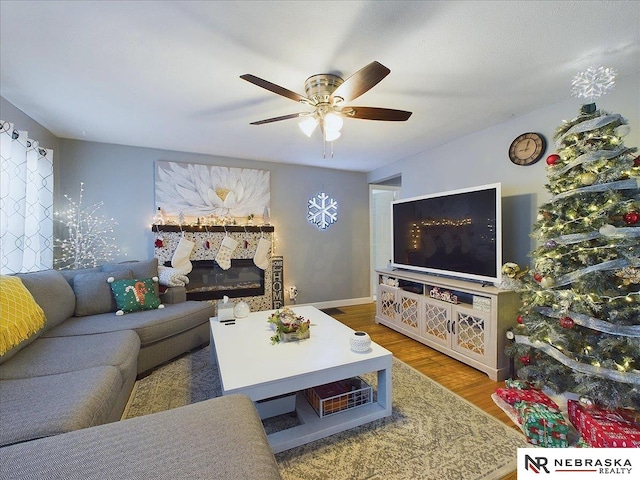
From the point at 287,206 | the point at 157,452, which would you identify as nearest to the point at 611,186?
the point at 157,452

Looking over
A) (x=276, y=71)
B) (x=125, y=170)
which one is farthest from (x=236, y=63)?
(x=125, y=170)

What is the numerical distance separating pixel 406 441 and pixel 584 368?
3.71ft

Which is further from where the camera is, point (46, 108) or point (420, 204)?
point (420, 204)

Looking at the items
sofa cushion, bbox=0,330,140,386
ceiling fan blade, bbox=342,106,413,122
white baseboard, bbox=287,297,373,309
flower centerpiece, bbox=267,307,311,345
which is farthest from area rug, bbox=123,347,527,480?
white baseboard, bbox=287,297,373,309

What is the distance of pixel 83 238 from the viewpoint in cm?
322

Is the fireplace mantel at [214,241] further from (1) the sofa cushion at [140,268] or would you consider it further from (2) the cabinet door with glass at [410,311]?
(2) the cabinet door with glass at [410,311]

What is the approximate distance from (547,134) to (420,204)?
124 cm

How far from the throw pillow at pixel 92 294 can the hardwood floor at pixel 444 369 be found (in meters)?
2.65

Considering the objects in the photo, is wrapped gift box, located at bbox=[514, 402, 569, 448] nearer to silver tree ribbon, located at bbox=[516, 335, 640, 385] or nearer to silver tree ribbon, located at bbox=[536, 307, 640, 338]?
silver tree ribbon, located at bbox=[516, 335, 640, 385]

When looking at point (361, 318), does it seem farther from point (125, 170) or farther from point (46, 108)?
point (46, 108)

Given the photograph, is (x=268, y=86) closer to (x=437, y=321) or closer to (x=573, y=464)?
(x=573, y=464)

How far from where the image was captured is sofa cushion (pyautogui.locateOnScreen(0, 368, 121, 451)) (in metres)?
1.04

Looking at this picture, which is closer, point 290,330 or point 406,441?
point 406,441

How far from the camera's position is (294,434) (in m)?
1.53
